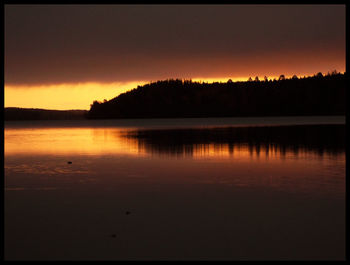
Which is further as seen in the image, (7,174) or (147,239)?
(7,174)

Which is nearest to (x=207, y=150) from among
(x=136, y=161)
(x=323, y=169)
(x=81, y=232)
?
(x=136, y=161)

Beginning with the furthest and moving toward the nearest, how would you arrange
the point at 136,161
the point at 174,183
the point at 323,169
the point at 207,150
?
the point at 207,150, the point at 136,161, the point at 323,169, the point at 174,183

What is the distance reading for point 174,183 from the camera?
19.2 meters

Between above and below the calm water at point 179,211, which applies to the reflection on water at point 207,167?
above

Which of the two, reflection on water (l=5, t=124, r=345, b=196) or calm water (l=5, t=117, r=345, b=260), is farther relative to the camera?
reflection on water (l=5, t=124, r=345, b=196)

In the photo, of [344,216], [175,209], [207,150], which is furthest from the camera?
[207,150]

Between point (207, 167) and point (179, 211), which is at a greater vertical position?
point (207, 167)

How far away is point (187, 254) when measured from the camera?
33.2 feet

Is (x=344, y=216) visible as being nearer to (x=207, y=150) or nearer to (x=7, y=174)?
(x=7, y=174)

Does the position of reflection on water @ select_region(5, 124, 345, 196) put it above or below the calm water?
above

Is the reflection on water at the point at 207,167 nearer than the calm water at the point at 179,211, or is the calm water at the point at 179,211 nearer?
the calm water at the point at 179,211

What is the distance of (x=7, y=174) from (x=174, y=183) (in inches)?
364

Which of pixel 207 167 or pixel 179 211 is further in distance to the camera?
pixel 207 167

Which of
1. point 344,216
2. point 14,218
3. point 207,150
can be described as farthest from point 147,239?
point 207,150
